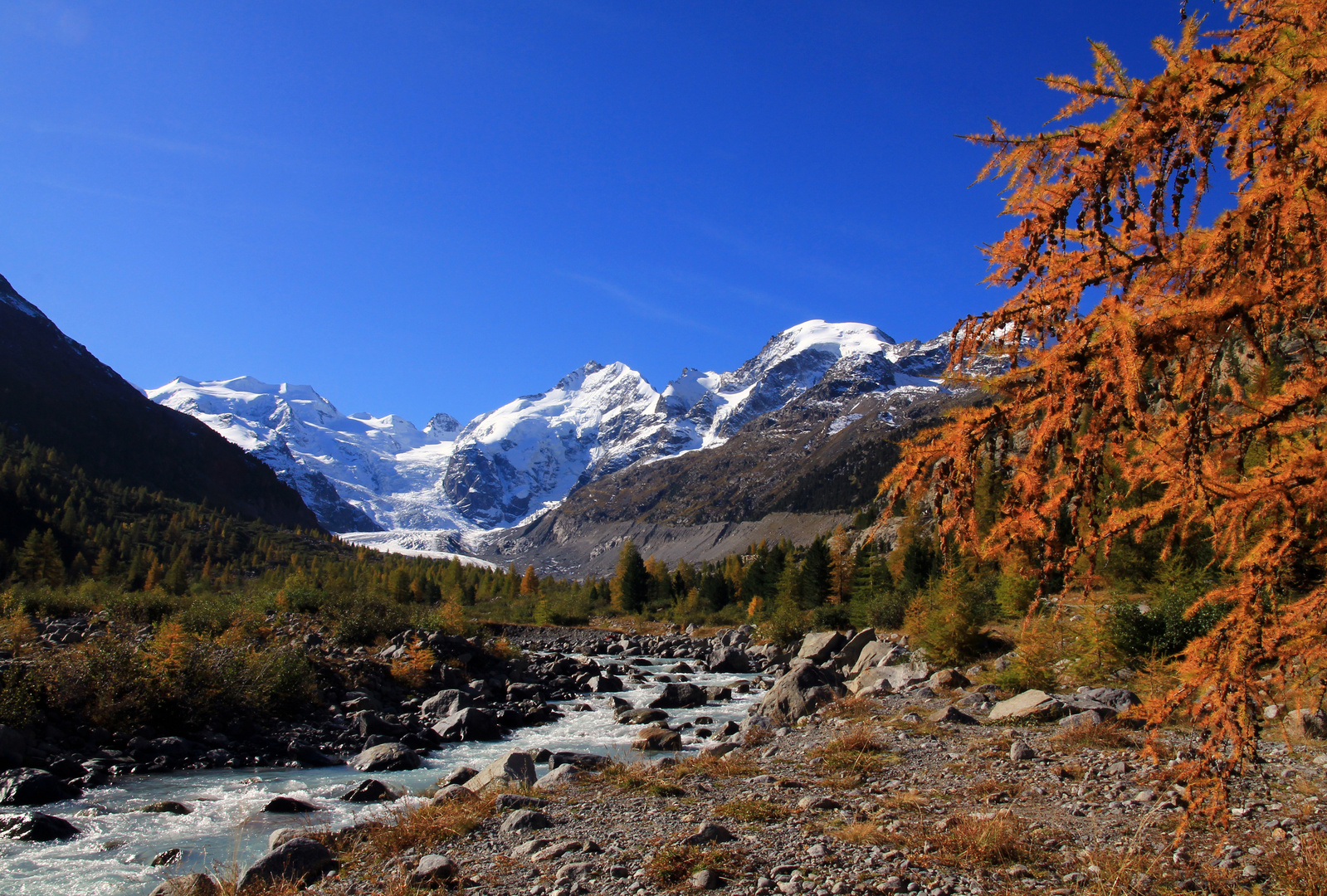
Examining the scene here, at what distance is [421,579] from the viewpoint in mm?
115500

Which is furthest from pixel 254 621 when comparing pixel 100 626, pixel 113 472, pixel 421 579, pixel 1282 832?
pixel 113 472

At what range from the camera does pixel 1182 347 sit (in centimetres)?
406

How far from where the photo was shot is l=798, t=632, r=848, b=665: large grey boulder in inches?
1483

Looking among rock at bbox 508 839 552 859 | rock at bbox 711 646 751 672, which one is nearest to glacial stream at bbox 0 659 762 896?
rock at bbox 508 839 552 859

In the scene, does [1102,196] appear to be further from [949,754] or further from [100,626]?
[100,626]

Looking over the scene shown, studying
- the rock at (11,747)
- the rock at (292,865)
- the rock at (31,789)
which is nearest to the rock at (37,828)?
the rock at (31,789)

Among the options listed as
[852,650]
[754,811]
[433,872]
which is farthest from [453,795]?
[852,650]

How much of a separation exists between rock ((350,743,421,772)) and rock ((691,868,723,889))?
13637 mm

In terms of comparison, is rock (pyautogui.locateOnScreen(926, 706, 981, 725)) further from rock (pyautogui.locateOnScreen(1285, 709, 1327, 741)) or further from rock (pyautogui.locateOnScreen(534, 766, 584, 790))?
rock (pyautogui.locateOnScreen(534, 766, 584, 790))

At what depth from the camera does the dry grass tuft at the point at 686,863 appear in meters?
6.92

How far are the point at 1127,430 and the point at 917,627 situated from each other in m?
31.2

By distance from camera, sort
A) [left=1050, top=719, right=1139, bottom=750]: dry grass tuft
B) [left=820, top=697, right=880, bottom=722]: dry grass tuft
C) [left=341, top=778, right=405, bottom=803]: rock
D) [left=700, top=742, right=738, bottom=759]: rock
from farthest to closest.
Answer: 1. [left=820, top=697, right=880, bottom=722]: dry grass tuft
2. [left=700, top=742, right=738, bottom=759]: rock
3. [left=341, top=778, right=405, bottom=803]: rock
4. [left=1050, top=719, right=1139, bottom=750]: dry grass tuft

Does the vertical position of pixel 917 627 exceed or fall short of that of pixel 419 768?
it exceeds it

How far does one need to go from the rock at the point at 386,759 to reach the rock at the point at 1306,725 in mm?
18562
